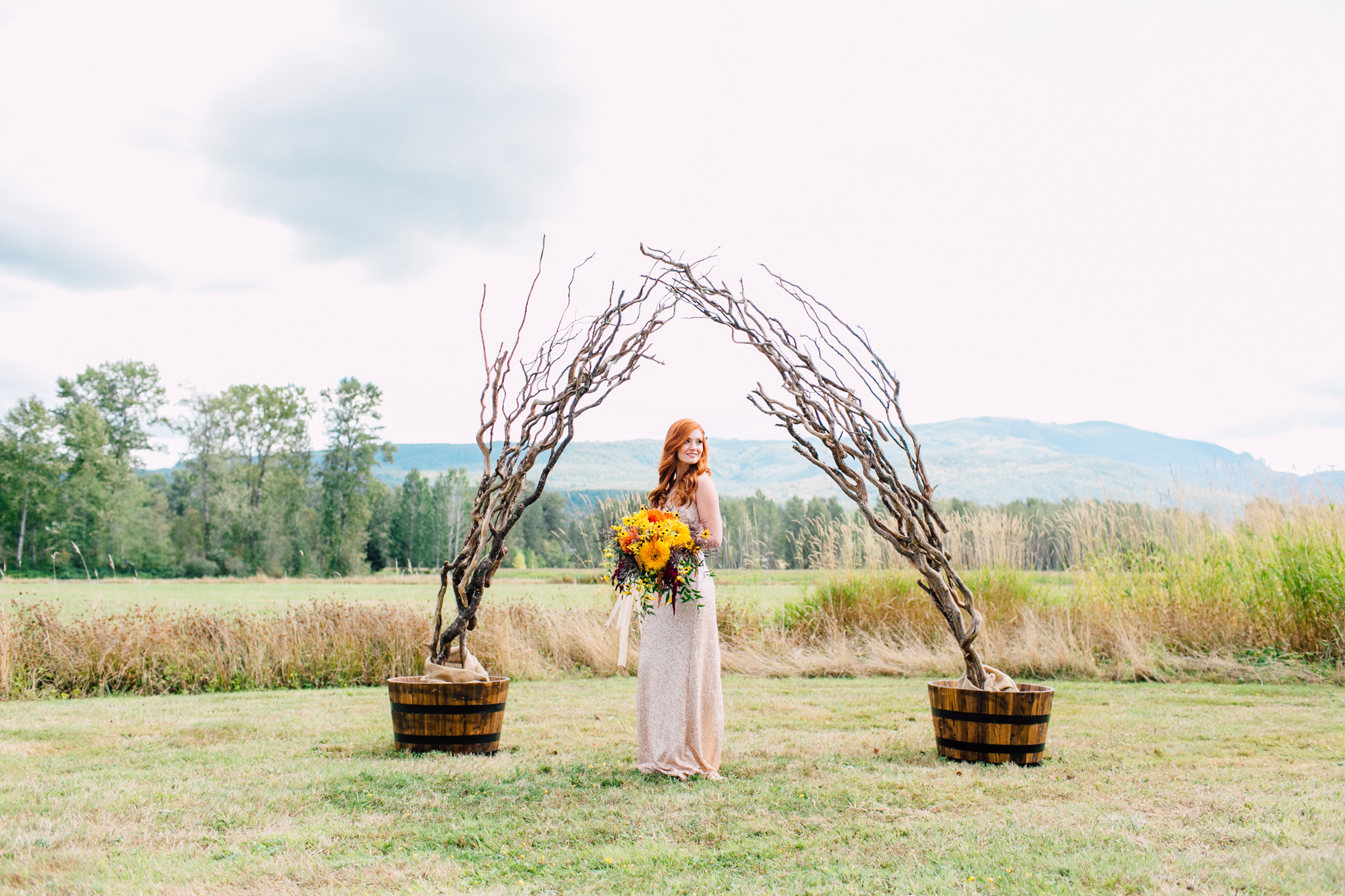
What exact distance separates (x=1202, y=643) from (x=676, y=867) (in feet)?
26.0

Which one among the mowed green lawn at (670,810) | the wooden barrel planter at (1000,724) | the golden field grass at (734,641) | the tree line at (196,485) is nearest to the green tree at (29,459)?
the tree line at (196,485)

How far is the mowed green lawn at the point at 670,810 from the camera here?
10.2 feet

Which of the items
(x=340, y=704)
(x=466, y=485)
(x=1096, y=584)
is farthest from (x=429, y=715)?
(x=466, y=485)

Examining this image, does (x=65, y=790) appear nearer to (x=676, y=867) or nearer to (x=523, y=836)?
(x=523, y=836)

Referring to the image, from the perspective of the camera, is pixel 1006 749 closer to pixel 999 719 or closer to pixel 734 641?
pixel 999 719

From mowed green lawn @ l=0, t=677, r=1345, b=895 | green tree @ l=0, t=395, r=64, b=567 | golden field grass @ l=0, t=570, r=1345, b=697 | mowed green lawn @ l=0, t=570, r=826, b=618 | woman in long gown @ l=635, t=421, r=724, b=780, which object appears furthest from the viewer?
green tree @ l=0, t=395, r=64, b=567

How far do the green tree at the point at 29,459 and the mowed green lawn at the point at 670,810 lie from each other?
118ft

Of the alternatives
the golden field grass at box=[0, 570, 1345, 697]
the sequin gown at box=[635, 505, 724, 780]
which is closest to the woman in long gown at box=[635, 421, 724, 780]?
the sequin gown at box=[635, 505, 724, 780]

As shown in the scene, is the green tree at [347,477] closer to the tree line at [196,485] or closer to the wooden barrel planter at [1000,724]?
the tree line at [196,485]

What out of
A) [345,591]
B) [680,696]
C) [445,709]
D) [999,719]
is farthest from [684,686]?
[345,591]

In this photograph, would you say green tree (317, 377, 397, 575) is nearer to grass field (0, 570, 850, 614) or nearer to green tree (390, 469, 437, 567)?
grass field (0, 570, 850, 614)

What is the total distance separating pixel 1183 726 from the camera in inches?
239

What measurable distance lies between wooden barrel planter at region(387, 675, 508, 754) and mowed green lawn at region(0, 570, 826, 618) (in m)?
3.97

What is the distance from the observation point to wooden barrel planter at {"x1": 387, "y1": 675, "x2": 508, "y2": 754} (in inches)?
200
